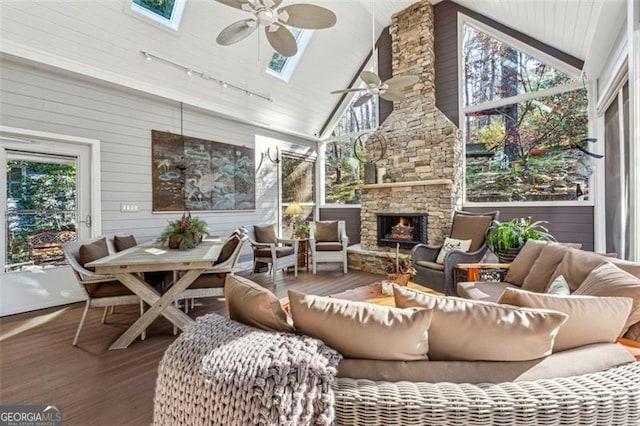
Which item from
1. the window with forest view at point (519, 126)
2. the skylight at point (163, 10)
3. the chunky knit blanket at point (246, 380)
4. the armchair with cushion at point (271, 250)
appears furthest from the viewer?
the armchair with cushion at point (271, 250)

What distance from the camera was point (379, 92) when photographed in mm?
3672

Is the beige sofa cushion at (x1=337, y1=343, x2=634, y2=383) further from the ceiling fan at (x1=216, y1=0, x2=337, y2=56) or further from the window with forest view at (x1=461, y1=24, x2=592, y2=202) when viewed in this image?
the window with forest view at (x1=461, y1=24, x2=592, y2=202)

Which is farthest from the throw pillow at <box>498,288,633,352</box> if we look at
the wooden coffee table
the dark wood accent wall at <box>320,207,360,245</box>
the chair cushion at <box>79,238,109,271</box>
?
the dark wood accent wall at <box>320,207,360,245</box>

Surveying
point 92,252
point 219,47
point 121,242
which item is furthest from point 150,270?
point 219,47

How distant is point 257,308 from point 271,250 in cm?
375

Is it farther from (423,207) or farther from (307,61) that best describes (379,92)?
(307,61)

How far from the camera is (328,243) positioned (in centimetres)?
572

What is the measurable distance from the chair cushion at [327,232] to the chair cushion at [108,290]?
352 cm

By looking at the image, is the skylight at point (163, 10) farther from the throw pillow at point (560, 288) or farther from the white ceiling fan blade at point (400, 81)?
the throw pillow at point (560, 288)

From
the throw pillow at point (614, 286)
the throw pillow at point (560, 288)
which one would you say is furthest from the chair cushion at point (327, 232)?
the throw pillow at point (614, 286)

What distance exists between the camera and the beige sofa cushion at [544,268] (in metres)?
2.38

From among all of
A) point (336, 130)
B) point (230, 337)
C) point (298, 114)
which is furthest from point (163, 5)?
point (230, 337)

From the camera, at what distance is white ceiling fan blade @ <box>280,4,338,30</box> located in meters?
2.33

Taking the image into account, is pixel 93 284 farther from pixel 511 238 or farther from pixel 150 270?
pixel 511 238
